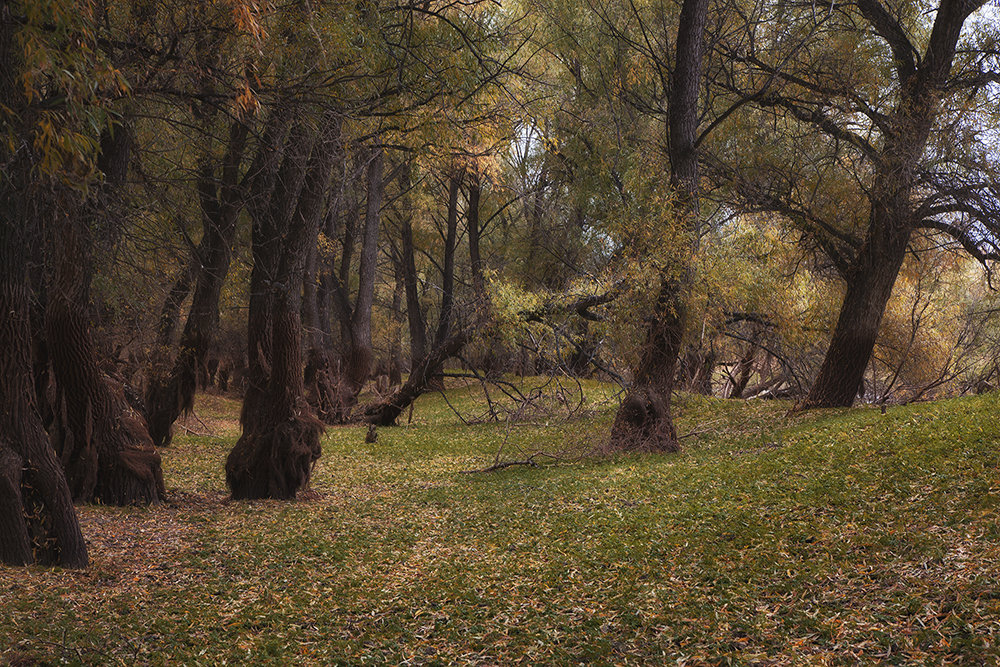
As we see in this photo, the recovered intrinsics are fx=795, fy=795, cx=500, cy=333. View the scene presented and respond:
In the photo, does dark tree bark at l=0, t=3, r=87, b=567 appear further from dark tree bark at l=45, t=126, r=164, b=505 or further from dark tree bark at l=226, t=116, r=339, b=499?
dark tree bark at l=226, t=116, r=339, b=499

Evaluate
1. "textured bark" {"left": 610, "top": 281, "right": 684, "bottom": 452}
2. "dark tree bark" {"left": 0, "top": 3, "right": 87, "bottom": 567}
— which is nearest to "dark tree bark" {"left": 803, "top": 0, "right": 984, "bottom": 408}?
"textured bark" {"left": 610, "top": 281, "right": 684, "bottom": 452}

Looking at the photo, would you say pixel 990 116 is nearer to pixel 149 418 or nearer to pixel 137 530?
pixel 137 530

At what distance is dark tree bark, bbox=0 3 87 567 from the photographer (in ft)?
21.1

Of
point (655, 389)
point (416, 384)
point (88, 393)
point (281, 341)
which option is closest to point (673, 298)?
point (655, 389)

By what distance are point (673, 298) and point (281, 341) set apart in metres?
6.95

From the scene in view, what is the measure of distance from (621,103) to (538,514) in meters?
15.5

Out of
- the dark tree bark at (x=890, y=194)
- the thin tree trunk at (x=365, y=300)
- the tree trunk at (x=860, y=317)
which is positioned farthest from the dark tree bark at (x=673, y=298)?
the thin tree trunk at (x=365, y=300)

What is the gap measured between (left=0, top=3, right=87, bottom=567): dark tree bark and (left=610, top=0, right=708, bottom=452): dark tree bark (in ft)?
30.7

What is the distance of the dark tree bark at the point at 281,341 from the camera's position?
1063cm

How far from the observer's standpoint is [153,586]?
6.77m

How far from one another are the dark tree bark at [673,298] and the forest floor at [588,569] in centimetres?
216

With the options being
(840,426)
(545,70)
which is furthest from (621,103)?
(840,426)

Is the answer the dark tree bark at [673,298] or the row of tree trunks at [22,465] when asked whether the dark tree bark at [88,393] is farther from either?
the dark tree bark at [673,298]

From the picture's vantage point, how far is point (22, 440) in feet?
21.9
